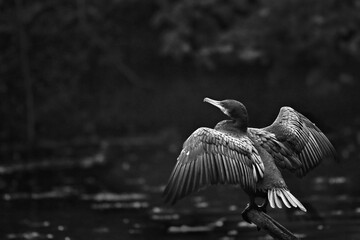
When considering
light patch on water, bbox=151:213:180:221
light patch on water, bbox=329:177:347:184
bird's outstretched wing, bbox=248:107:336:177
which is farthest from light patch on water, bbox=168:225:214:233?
light patch on water, bbox=329:177:347:184

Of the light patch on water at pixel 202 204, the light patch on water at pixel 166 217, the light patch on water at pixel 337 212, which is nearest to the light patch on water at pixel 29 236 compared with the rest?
the light patch on water at pixel 166 217

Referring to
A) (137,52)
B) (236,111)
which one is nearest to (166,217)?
(236,111)

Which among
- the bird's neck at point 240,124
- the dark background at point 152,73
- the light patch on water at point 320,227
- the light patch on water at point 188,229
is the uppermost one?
the dark background at point 152,73

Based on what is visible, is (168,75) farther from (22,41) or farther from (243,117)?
(243,117)

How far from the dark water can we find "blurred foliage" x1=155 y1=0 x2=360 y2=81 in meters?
7.56

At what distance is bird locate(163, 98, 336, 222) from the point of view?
344 inches

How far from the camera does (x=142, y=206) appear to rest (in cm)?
1505

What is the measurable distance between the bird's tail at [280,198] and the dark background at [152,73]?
10.4 metres

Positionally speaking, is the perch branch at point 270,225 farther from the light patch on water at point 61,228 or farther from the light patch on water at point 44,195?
the light patch on water at point 44,195

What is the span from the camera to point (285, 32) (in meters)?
26.9

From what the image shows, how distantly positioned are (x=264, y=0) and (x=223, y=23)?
91.6 inches

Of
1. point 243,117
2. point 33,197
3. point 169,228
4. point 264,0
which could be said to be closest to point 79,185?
point 33,197

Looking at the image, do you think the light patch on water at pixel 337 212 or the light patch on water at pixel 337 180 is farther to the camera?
the light patch on water at pixel 337 180

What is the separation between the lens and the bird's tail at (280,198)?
8.62 metres
